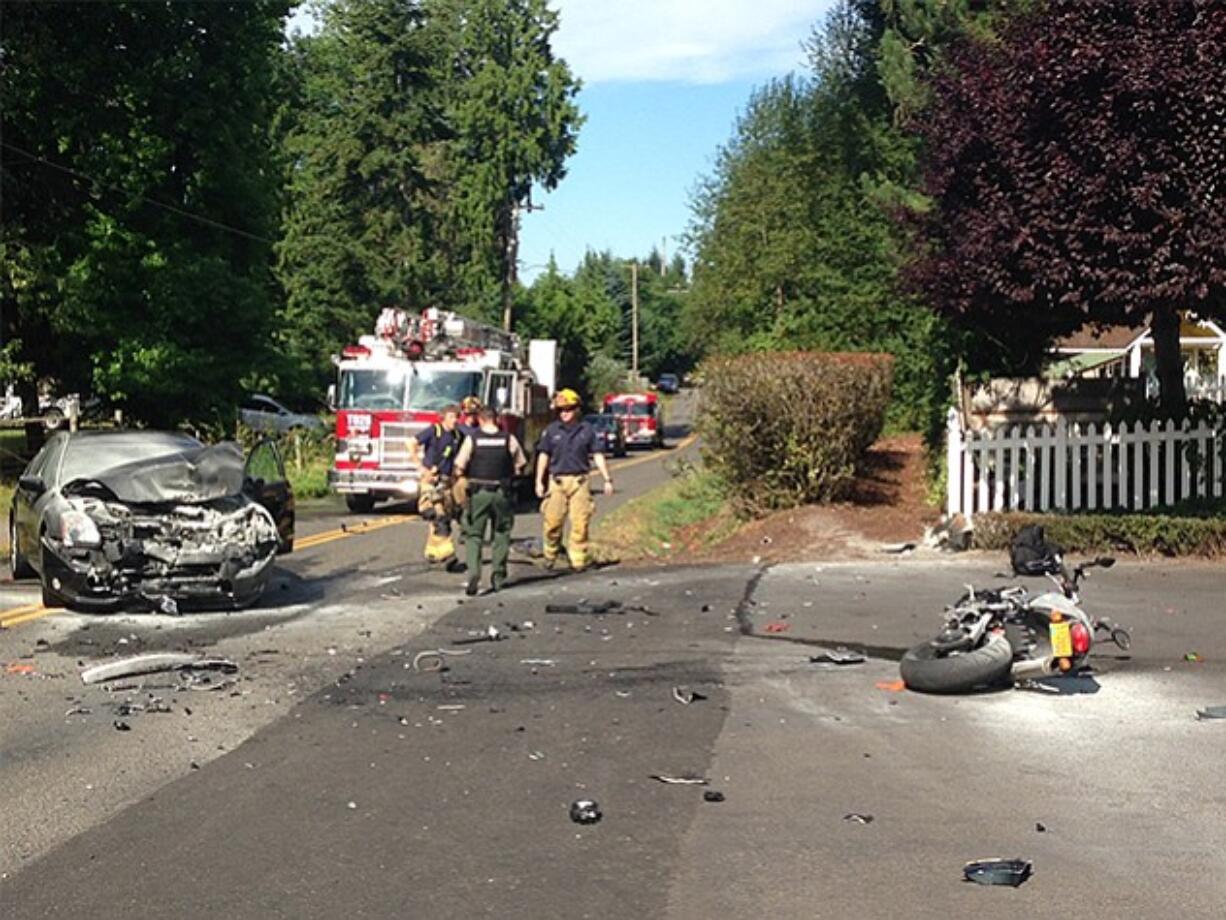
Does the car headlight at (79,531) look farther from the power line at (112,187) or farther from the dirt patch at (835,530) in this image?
the power line at (112,187)

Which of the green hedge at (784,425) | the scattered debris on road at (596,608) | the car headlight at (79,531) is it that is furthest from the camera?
the green hedge at (784,425)

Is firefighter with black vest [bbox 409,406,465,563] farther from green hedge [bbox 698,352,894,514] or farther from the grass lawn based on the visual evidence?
green hedge [bbox 698,352,894,514]

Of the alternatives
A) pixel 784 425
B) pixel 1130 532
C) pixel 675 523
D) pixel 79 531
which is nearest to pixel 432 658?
pixel 79 531

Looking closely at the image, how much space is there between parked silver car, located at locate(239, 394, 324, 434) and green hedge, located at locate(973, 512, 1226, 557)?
3140 cm

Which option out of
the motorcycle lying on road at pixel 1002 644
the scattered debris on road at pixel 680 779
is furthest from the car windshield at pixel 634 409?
Result: the scattered debris on road at pixel 680 779

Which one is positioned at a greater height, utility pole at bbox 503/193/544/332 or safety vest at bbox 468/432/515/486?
utility pole at bbox 503/193/544/332

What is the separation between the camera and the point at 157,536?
12.2 m

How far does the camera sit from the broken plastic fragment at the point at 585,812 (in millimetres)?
6328

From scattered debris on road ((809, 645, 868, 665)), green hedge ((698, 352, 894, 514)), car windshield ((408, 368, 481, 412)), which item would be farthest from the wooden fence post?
car windshield ((408, 368, 481, 412))

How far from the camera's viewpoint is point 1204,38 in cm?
1351

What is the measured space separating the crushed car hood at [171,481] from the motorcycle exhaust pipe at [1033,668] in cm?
694

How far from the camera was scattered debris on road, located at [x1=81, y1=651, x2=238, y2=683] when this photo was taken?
9633 millimetres

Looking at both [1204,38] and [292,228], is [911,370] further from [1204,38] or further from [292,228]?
[292,228]

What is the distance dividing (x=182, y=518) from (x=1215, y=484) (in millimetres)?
10380
